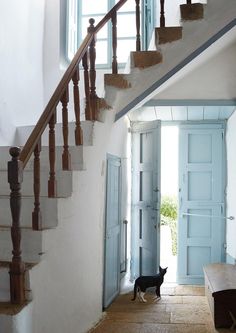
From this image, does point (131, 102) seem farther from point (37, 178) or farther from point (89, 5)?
point (89, 5)

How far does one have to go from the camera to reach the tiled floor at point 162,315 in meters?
3.43

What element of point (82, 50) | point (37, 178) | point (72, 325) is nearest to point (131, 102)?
point (82, 50)

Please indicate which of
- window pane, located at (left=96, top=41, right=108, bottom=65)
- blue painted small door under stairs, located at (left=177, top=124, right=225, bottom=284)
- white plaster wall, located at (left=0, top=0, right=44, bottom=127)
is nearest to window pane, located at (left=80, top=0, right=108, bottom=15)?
window pane, located at (left=96, top=41, right=108, bottom=65)

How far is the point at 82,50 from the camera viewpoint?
2.98 meters

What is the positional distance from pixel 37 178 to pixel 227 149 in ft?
12.3

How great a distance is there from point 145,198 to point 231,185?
3.91 feet

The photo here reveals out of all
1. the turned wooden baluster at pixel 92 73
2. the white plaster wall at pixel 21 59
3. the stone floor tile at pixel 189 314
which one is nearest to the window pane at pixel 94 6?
the white plaster wall at pixel 21 59

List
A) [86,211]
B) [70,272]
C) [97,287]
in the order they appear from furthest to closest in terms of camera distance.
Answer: [97,287], [86,211], [70,272]

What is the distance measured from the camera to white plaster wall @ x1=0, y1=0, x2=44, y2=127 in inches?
146

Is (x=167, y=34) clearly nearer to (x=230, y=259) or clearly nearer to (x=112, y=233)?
(x=112, y=233)

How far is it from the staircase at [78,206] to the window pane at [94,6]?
215cm

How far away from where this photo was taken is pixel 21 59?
4.09m

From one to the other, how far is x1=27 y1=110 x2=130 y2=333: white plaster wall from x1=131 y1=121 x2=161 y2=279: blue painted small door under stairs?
130 centimetres

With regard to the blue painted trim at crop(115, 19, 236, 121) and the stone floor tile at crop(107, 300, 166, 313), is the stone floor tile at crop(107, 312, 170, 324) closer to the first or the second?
the stone floor tile at crop(107, 300, 166, 313)
